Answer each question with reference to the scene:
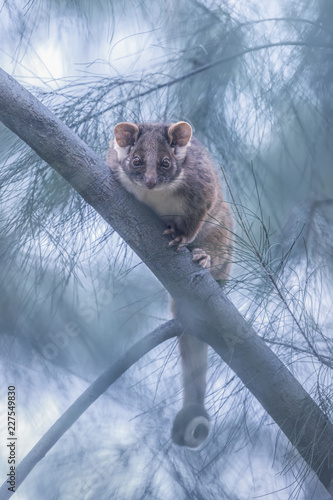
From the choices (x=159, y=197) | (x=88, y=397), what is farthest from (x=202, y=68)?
(x=88, y=397)

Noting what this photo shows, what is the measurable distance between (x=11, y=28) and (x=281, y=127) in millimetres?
772

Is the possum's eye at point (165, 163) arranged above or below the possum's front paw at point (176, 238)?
above

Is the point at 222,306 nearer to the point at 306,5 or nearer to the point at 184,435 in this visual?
the point at 184,435

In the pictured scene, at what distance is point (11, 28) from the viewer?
5.46ft

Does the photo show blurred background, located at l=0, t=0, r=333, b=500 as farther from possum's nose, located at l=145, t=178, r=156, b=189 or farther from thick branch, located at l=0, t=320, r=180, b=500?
possum's nose, located at l=145, t=178, r=156, b=189

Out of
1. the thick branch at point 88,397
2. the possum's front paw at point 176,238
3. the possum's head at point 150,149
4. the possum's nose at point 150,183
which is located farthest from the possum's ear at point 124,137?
the thick branch at point 88,397

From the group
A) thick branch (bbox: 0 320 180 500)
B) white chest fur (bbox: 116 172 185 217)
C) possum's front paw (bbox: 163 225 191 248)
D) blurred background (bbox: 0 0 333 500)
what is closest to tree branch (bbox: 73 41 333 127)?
blurred background (bbox: 0 0 333 500)

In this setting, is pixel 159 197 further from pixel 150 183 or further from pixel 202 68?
pixel 202 68

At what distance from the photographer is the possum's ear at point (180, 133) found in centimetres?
155

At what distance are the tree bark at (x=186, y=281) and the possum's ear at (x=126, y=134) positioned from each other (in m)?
0.14

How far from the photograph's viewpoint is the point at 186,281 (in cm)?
147

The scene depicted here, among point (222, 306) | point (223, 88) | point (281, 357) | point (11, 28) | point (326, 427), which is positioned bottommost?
point (326, 427)

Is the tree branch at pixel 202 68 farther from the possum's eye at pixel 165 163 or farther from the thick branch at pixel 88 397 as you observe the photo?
the thick branch at pixel 88 397

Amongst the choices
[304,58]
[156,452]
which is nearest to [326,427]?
[156,452]
